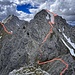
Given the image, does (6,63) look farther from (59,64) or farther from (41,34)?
(59,64)

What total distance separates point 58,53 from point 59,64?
72.7 ft

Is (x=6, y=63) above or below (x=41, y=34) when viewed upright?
below

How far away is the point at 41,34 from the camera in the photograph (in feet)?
303

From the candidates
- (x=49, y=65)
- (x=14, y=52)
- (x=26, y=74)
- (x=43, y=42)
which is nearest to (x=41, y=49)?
(x=43, y=42)

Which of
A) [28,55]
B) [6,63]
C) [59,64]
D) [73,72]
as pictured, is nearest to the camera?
[73,72]

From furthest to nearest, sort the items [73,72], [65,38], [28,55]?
[65,38] → [28,55] → [73,72]

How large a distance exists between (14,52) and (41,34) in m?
11.9

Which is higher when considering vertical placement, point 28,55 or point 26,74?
point 26,74

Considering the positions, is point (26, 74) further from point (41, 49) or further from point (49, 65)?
point (41, 49)

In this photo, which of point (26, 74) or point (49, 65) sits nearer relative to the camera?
point (26, 74)

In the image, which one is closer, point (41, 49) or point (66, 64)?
point (66, 64)

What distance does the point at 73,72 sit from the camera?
57594 mm

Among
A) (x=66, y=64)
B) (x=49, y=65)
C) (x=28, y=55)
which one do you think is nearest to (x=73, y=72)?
(x=66, y=64)

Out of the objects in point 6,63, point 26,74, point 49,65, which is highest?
point 26,74
